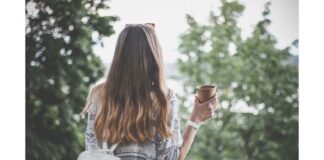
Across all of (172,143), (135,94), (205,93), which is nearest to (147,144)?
(172,143)

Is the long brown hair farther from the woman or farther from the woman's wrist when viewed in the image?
the woman's wrist

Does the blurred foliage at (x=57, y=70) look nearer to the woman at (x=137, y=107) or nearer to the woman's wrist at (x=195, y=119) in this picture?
the woman at (x=137, y=107)

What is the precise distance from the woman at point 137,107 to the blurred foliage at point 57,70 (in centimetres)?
72

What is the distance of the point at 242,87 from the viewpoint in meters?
3.45

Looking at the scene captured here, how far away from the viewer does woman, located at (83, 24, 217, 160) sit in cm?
Answer: 260

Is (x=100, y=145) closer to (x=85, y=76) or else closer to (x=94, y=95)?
(x=94, y=95)

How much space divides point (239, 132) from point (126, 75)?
1123 mm

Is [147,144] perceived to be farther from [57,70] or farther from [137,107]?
[57,70]

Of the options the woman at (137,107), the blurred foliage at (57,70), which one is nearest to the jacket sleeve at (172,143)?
the woman at (137,107)

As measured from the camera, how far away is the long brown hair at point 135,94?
262 cm

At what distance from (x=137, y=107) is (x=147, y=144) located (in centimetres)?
21

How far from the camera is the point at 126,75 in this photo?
271 cm

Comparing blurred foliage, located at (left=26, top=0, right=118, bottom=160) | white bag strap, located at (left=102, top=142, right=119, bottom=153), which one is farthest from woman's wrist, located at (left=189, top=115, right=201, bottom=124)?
blurred foliage, located at (left=26, top=0, right=118, bottom=160)
